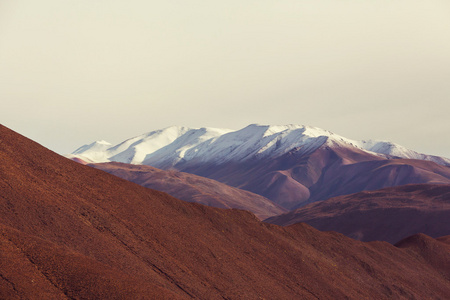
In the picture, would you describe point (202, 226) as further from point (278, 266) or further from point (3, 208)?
point (3, 208)

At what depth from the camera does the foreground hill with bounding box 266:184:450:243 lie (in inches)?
4122

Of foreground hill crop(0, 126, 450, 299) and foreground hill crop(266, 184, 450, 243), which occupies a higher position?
foreground hill crop(0, 126, 450, 299)

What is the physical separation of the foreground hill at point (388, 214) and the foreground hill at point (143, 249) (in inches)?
2164

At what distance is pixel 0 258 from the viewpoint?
2073 centimetres

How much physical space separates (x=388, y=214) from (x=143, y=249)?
93400mm

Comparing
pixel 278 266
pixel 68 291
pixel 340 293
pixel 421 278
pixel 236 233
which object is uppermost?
pixel 68 291

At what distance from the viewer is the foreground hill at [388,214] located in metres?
105

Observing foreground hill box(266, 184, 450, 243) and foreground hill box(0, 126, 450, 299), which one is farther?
foreground hill box(266, 184, 450, 243)

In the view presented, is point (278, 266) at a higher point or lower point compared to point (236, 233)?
lower

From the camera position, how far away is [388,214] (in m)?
113

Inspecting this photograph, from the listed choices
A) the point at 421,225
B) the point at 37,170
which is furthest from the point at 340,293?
the point at 421,225

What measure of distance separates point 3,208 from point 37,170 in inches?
281

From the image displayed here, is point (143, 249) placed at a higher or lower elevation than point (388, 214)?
higher

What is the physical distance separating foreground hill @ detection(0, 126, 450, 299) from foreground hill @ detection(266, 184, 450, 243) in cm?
5498
